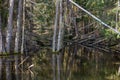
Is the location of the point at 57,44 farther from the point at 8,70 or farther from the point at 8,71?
the point at 8,71

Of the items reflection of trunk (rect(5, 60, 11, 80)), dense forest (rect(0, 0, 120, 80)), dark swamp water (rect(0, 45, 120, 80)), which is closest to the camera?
reflection of trunk (rect(5, 60, 11, 80))

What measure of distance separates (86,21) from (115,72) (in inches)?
858

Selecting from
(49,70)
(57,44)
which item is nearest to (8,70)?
(49,70)

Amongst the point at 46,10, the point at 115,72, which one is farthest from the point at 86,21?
the point at 115,72

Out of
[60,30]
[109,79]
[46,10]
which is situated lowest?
[109,79]

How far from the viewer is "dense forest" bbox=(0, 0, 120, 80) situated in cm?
1532

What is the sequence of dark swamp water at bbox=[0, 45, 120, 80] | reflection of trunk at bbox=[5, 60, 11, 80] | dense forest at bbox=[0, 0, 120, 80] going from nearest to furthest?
reflection of trunk at bbox=[5, 60, 11, 80], dark swamp water at bbox=[0, 45, 120, 80], dense forest at bbox=[0, 0, 120, 80]

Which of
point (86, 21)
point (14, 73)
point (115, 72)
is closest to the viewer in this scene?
point (14, 73)

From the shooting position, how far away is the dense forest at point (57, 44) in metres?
15.3

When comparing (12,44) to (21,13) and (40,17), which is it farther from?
(40,17)

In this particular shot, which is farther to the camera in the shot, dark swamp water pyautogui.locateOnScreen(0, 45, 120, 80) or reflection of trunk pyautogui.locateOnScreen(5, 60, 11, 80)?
dark swamp water pyautogui.locateOnScreen(0, 45, 120, 80)

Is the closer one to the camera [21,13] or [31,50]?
[21,13]

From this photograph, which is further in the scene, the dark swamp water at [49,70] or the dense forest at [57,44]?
the dense forest at [57,44]

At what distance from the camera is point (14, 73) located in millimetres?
14547
